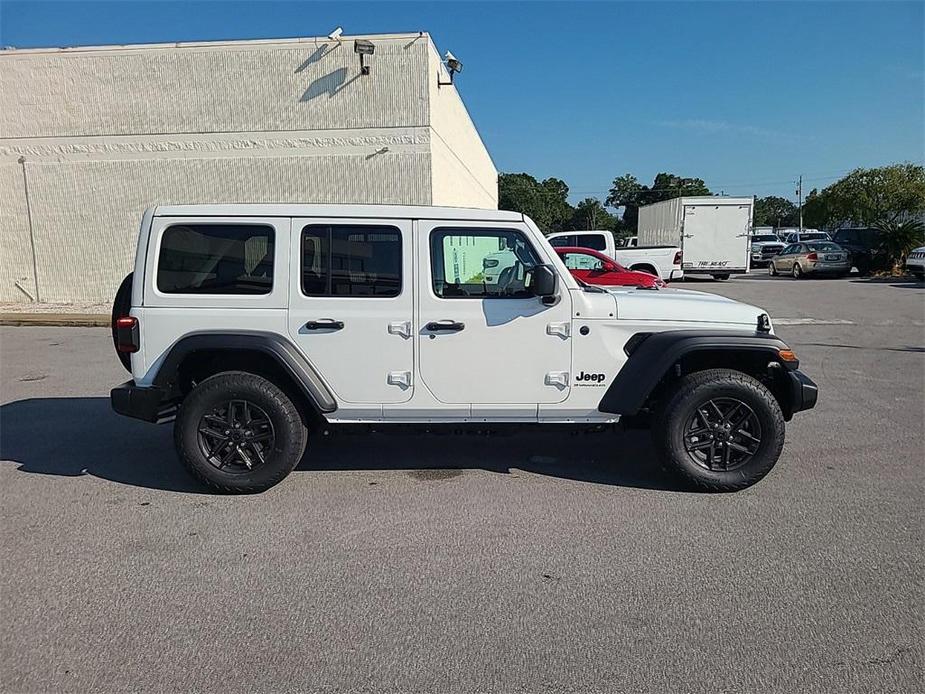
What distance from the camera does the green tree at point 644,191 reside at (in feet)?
307

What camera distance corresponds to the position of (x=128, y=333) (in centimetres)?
444

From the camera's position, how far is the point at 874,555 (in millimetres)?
3555

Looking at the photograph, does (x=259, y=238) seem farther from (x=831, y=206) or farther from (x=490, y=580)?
(x=831, y=206)

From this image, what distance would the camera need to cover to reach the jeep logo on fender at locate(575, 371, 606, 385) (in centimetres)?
445

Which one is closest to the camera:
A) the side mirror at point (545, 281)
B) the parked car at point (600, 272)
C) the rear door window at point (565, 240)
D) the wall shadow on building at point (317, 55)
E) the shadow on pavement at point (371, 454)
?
the side mirror at point (545, 281)

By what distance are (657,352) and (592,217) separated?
9096cm

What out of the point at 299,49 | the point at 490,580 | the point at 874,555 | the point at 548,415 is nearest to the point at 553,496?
the point at 548,415

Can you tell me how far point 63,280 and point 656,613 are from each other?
1907 centimetres

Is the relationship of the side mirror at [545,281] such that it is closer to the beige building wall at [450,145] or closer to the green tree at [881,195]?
the beige building wall at [450,145]

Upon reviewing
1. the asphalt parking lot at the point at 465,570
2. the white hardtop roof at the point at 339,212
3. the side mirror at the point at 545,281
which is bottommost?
the asphalt parking lot at the point at 465,570

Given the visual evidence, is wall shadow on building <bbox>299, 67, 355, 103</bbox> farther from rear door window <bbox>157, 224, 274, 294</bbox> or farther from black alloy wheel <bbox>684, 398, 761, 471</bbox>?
black alloy wheel <bbox>684, 398, 761, 471</bbox>

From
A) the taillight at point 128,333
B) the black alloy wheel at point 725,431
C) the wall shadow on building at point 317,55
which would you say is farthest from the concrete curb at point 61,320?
the black alloy wheel at point 725,431

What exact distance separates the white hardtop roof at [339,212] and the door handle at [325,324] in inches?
28.8

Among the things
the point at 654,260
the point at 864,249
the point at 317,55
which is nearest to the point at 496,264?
the point at 317,55
